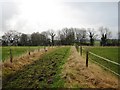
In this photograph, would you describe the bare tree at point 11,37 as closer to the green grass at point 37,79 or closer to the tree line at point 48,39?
the tree line at point 48,39

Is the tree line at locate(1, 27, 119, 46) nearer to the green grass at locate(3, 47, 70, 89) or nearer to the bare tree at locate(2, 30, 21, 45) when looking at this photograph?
the bare tree at locate(2, 30, 21, 45)

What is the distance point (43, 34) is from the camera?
139875mm

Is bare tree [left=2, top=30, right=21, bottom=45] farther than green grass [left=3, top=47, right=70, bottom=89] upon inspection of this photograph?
Yes

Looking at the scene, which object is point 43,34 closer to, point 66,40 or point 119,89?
point 66,40

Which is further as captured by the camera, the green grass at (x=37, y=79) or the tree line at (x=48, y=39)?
the tree line at (x=48, y=39)

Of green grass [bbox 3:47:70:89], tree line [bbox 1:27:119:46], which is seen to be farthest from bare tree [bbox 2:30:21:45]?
green grass [bbox 3:47:70:89]

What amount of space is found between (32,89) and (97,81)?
9.83 ft

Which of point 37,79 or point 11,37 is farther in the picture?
point 11,37

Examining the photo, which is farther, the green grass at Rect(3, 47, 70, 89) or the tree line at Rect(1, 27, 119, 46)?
the tree line at Rect(1, 27, 119, 46)

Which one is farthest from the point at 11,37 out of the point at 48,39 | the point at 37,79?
the point at 37,79

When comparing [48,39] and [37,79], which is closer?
[37,79]

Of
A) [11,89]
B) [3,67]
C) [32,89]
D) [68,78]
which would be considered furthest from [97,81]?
[3,67]

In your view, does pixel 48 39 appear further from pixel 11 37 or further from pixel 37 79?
pixel 37 79

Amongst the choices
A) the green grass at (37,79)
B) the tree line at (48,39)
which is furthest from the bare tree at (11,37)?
the green grass at (37,79)
